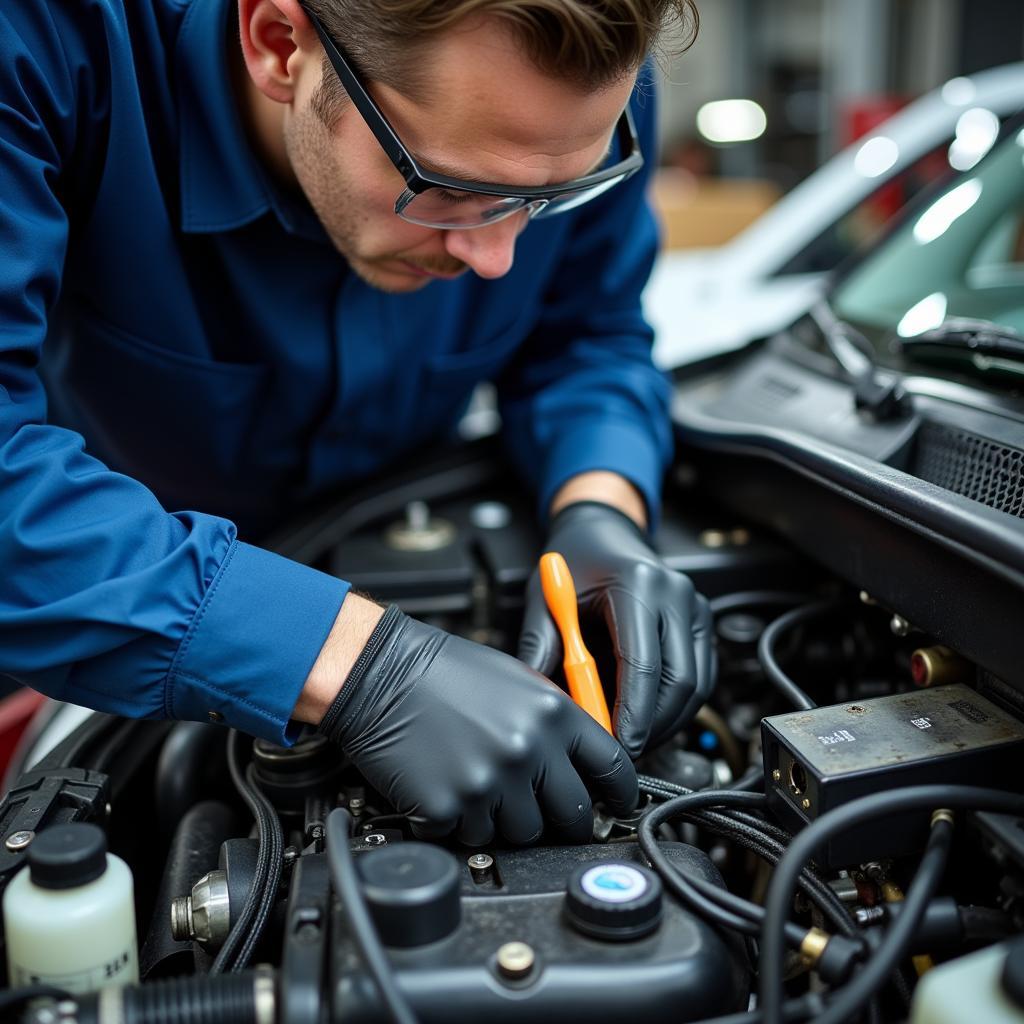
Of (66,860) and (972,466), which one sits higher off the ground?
(972,466)

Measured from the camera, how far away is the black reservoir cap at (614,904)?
27.4 inches

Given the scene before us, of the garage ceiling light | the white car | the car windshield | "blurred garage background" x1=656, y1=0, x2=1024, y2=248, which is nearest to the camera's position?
the car windshield

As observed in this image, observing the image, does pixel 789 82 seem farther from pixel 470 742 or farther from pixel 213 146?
pixel 470 742

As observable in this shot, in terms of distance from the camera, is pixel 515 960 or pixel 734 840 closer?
pixel 515 960

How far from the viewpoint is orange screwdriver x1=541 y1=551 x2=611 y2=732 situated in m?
0.97

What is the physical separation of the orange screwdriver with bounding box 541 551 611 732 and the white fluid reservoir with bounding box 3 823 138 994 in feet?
1.36

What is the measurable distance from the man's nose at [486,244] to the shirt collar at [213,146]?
0.25 m

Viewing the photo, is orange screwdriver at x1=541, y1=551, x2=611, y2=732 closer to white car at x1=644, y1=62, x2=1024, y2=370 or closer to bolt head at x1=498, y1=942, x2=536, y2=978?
bolt head at x1=498, y1=942, x2=536, y2=978

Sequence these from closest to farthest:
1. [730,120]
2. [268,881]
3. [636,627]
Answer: [268,881]
[636,627]
[730,120]

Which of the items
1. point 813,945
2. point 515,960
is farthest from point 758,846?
point 515,960

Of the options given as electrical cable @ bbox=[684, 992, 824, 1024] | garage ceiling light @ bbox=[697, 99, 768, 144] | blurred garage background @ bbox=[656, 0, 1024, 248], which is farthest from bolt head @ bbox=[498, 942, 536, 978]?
garage ceiling light @ bbox=[697, 99, 768, 144]

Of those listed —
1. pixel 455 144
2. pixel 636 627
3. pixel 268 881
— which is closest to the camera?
pixel 268 881

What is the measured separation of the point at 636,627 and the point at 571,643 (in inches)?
2.7

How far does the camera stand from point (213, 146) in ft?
3.89
